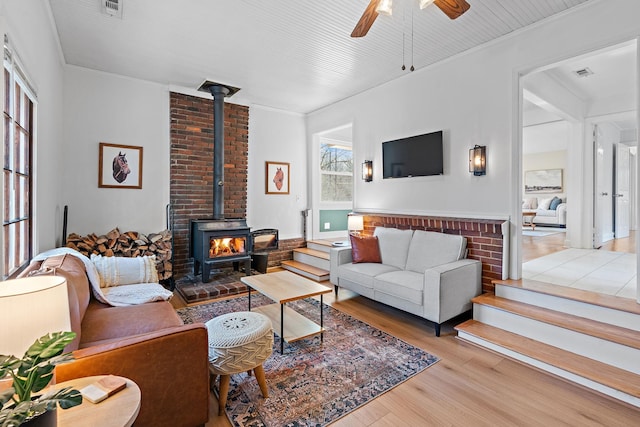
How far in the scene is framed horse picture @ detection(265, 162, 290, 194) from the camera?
555 cm

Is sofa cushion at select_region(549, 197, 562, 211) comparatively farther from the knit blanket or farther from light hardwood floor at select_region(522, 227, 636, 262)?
the knit blanket

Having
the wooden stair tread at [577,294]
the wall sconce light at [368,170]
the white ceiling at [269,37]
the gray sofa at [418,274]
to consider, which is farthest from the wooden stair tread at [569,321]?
the white ceiling at [269,37]

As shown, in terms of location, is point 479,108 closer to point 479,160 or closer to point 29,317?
point 479,160

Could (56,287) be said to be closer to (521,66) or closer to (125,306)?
(125,306)

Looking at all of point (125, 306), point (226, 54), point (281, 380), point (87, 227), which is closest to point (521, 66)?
point (226, 54)

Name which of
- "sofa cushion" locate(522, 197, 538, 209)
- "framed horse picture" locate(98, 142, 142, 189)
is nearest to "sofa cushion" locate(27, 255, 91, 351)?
"framed horse picture" locate(98, 142, 142, 189)

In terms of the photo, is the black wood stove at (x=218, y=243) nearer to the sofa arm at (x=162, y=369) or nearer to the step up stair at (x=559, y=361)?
the sofa arm at (x=162, y=369)

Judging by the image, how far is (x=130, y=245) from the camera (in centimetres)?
402

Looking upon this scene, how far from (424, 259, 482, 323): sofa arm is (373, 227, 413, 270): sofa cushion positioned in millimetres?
719

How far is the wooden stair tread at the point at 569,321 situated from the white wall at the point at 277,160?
11.7ft

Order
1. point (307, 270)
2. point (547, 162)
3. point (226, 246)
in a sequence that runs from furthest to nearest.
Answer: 1. point (547, 162)
2. point (307, 270)
3. point (226, 246)

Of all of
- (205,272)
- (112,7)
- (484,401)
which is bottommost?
(484,401)

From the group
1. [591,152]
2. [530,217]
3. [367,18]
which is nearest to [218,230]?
[367,18]

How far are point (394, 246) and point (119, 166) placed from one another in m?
3.84
